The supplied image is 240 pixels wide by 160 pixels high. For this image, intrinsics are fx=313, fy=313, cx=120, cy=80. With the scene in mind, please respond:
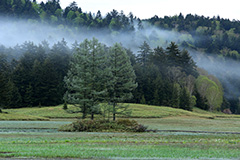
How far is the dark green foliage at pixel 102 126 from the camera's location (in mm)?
35688

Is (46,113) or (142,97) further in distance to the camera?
(142,97)

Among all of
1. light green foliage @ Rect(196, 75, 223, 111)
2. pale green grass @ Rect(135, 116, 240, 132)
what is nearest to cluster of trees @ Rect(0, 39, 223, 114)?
light green foliage @ Rect(196, 75, 223, 111)

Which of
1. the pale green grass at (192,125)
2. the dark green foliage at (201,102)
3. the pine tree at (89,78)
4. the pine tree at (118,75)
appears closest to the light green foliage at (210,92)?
the dark green foliage at (201,102)

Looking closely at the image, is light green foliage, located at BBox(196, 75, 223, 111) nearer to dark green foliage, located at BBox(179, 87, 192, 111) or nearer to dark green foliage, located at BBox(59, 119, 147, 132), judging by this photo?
dark green foliage, located at BBox(179, 87, 192, 111)

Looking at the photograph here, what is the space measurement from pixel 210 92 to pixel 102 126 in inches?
3804

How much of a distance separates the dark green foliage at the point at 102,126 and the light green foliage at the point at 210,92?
3707 inches

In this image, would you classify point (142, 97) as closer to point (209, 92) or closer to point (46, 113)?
point (209, 92)

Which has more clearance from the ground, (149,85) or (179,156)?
(179,156)

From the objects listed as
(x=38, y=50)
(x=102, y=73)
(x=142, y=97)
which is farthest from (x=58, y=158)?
(x=38, y=50)

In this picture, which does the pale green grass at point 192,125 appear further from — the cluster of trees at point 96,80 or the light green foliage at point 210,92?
the light green foliage at point 210,92

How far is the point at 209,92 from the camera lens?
4938 inches

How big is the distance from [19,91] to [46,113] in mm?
32032

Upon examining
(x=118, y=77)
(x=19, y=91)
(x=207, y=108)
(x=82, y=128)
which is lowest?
(x=207, y=108)

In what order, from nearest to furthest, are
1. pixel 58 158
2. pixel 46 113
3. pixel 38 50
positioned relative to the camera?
pixel 58 158 → pixel 46 113 → pixel 38 50
